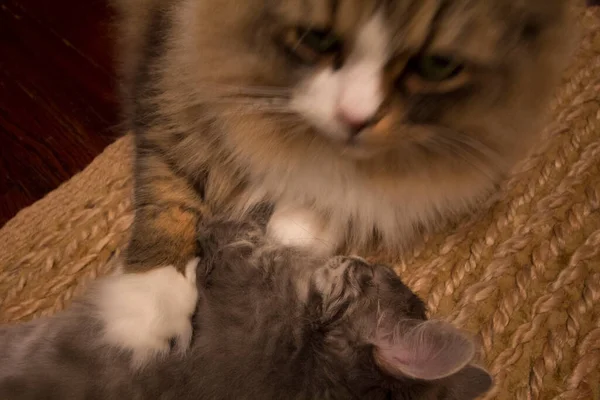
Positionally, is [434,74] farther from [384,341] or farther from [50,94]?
[50,94]

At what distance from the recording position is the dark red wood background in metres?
1.50

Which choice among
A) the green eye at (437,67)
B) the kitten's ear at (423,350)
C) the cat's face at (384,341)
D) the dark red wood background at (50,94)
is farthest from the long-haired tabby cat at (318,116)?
the dark red wood background at (50,94)

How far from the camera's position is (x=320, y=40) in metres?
0.70

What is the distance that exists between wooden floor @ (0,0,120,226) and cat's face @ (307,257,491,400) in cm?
96

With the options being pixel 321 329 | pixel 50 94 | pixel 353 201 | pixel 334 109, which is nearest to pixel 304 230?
pixel 353 201

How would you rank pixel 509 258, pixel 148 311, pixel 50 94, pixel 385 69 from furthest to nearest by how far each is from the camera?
1. pixel 50 94
2. pixel 509 258
3. pixel 148 311
4. pixel 385 69

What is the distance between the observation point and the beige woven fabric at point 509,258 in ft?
2.85

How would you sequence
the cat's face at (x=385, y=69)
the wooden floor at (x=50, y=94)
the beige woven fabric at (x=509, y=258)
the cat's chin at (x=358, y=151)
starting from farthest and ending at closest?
1. the wooden floor at (x=50, y=94)
2. the beige woven fabric at (x=509, y=258)
3. the cat's chin at (x=358, y=151)
4. the cat's face at (x=385, y=69)

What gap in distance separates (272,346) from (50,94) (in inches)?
46.6

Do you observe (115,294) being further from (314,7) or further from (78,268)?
(314,7)

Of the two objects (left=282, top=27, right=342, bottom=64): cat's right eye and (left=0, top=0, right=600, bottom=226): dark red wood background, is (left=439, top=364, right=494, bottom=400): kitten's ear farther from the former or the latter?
(left=0, top=0, right=600, bottom=226): dark red wood background

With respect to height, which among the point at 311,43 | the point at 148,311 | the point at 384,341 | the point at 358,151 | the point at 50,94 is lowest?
the point at 50,94

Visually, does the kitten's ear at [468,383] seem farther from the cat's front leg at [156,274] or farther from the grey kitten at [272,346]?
the cat's front leg at [156,274]

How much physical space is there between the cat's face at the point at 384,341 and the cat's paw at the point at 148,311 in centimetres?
19
